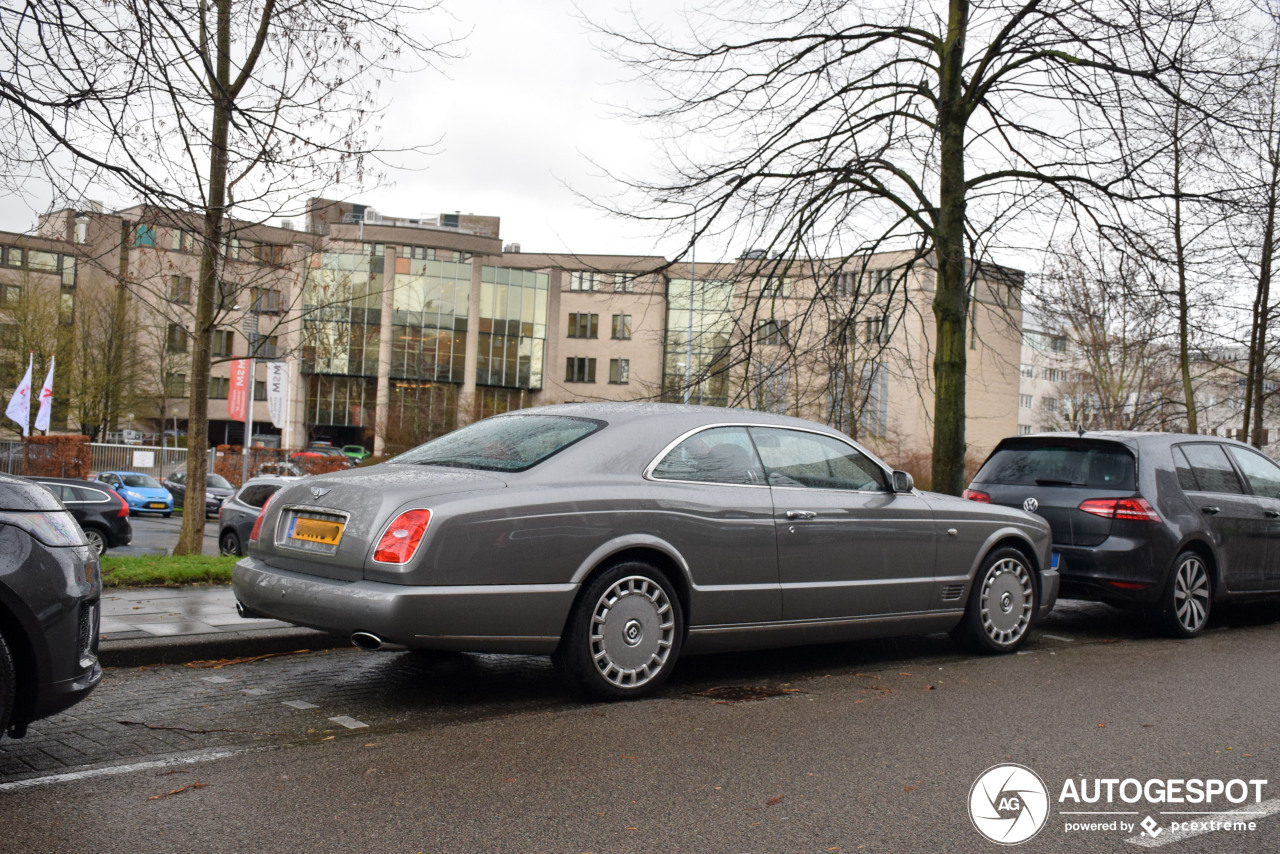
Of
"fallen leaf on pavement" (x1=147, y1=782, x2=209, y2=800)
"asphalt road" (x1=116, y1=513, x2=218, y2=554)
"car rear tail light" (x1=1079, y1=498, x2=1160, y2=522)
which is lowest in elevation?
"asphalt road" (x1=116, y1=513, x2=218, y2=554)

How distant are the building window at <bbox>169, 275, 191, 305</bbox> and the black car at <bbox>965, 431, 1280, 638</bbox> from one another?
9036mm

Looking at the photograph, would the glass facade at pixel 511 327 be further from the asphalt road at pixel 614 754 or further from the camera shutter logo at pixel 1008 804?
the camera shutter logo at pixel 1008 804

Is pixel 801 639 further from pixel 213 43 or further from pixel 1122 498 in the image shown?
pixel 213 43

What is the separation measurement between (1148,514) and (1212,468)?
4.39 ft

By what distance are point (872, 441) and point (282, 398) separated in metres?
22.1

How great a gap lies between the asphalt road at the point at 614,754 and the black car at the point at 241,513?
1069cm

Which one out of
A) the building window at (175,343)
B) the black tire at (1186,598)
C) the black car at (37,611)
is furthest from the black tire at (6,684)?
the building window at (175,343)

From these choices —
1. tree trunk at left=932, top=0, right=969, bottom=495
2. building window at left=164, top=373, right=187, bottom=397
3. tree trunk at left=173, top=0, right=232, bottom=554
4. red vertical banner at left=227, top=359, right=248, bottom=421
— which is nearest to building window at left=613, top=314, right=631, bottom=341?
building window at left=164, top=373, right=187, bottom=397

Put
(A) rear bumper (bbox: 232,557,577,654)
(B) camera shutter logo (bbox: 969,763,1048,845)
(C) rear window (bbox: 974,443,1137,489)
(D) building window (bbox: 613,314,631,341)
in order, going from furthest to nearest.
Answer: (D) building window (bbox: 613,314,631,341), (C) rear window (bbox: 974,443,1137,489), (A) rear bumper (bbox: 232,557,577,654), (B) camera shutter logo (bbox: 969,763,1048,845)

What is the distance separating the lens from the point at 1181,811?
419 cm

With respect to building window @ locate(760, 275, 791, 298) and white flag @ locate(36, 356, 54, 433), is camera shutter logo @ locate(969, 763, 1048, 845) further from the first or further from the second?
white flag @ locate(36, 356, 54, 433)

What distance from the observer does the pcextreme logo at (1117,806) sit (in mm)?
3955

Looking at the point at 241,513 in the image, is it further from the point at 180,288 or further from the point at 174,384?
the point at 174,384

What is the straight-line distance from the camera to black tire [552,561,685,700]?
555 cm
